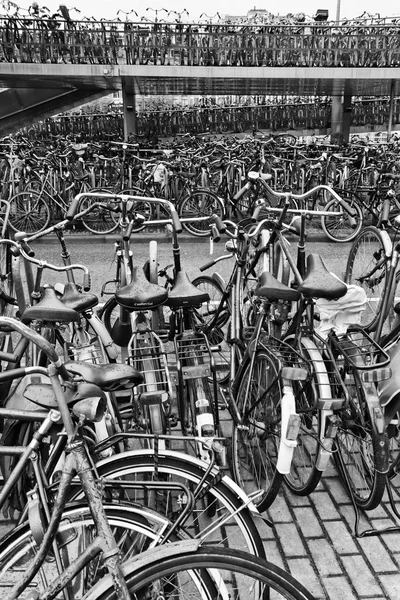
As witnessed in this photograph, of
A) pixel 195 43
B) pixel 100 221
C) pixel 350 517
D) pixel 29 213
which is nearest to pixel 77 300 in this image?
pixel 350 517

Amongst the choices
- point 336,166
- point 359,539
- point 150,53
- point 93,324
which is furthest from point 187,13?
point 359,539

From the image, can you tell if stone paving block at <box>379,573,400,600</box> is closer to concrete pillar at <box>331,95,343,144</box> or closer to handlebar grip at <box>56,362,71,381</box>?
handlebar grip at <box>56,362,71,381</box>

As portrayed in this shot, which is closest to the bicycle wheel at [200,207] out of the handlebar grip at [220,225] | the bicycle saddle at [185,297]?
the handlebar grip at [220,225]

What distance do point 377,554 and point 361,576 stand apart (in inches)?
7.8

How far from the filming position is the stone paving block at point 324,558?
276 centimetres

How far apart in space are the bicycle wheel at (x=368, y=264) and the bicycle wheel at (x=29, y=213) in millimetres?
5803

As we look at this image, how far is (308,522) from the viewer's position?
3.12 m

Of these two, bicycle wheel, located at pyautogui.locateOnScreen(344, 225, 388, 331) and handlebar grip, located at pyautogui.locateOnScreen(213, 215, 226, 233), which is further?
bicycle wheel, located at pyautogui.locateOnScreen(344, 225, 388, 331)

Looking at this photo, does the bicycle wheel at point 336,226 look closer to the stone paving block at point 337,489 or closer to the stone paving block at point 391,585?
the stone paving block at point 337,489

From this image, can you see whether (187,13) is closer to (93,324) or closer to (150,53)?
(150,53)

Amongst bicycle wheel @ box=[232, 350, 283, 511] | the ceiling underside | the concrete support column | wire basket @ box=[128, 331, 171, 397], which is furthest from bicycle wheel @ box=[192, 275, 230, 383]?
the concrete support column

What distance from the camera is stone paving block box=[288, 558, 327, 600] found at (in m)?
2.62

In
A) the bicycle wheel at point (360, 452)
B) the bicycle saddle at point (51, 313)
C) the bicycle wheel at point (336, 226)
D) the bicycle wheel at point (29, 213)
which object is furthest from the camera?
the bicycle wheel at point (336, 226)

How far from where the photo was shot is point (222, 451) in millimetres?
2309
